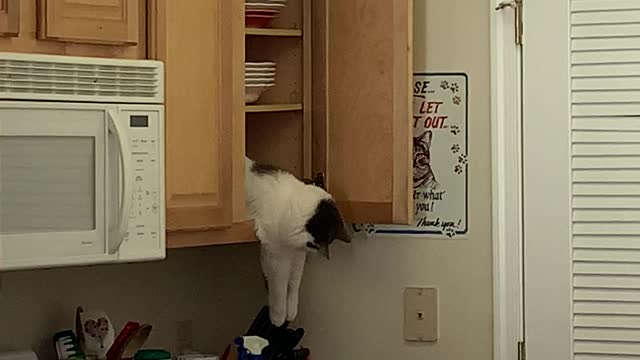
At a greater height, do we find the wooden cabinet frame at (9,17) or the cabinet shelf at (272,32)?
the cabinet shelf at (272,32)

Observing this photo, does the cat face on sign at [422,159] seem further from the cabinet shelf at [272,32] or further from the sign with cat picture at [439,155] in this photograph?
the cabinet shelf at [272,32]

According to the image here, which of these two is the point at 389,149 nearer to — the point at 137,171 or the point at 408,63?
the point at 408,63

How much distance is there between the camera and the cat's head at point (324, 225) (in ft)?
8.79

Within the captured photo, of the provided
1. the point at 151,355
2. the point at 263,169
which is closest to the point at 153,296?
the point at 151,355

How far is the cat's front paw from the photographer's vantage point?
2.83 metres

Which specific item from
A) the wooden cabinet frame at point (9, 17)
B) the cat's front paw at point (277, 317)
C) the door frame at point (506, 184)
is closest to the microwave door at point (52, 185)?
the wooden cabinet frame at point (9, 17)

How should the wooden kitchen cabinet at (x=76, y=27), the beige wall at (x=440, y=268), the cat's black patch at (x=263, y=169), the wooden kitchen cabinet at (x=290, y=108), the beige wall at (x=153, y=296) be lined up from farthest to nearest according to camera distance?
the beige wall at (x=440, y=268) < the cat's black patch at (x=263, y=169) < the beige wall at (x=153, y=296) < the wooden kitchen cabinet at (x=290, y=108) < the wooden kitchen cabinet at (x=76, y=27)

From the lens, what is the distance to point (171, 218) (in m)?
2.46

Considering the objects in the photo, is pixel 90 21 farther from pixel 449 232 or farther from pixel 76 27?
pixel 449 232

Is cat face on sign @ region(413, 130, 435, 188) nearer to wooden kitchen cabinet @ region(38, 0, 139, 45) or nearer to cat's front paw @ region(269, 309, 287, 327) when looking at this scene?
cat's front paw @ region(269, 309, 287, 327)

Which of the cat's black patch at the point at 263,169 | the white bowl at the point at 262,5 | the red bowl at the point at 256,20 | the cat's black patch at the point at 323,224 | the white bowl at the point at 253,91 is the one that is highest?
the white bowl at the point at 262,5

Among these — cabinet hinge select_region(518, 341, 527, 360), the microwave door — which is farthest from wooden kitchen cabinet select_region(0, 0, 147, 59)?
cabinet hinge select_region(518, 341, 527, 360)

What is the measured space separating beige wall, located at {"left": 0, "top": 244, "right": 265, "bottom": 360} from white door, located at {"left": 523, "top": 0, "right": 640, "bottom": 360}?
792 mm

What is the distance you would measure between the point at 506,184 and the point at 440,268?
263 millimetres
